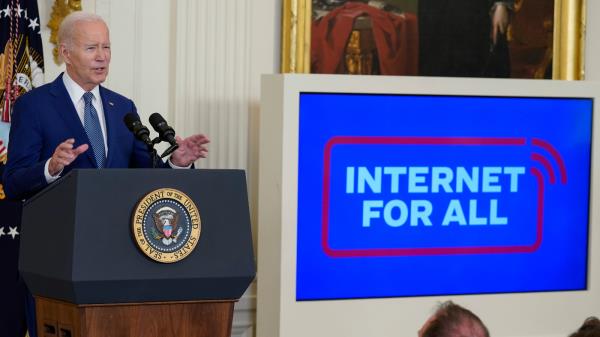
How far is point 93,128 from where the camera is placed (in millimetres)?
4016

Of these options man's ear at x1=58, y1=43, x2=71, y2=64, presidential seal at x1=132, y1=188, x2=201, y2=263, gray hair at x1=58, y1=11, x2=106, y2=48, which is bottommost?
presidential seal at x1=132, y1=188, x2=201, y2=263

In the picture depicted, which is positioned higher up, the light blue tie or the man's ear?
the man's ear

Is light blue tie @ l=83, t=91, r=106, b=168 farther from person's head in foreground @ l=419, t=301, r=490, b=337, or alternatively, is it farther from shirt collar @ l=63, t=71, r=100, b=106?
person's head in foreground @ l=419, t=301, r=490, b=337

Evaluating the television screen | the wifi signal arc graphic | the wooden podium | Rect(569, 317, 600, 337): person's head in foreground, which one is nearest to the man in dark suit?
the wooden podium

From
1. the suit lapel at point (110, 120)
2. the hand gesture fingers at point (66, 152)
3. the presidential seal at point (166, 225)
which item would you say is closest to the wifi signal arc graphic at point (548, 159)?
the suit lapel at point (110, 120)

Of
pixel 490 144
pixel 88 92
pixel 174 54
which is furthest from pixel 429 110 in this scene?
pixel 88 92

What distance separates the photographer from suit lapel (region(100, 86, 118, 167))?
13.1 ft

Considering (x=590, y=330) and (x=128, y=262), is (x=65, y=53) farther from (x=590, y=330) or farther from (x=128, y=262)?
(x=590, y=330)

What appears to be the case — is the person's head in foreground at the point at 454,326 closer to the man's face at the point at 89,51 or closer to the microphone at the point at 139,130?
the microphone at the point at 139,130

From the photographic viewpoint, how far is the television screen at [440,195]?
16.9 feet

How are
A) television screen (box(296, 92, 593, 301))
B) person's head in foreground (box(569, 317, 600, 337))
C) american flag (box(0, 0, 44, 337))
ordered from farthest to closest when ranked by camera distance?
television screen (box(296, 92, 593, 301)) → american flag (box(0, 0, 44, 337)) → person's head in foreground (box(569, 317, 600, 337))

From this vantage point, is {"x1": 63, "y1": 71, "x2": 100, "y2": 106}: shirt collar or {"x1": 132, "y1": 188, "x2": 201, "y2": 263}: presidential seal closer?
{"x1": 132, "y1": 188, "x2": 201, "y2": 263}: presidential seal

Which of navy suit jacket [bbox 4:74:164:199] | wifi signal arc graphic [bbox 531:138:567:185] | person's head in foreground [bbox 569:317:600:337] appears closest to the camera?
person's head in foreground [bbox 569:317:600:337]

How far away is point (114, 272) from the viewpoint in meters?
3.29
